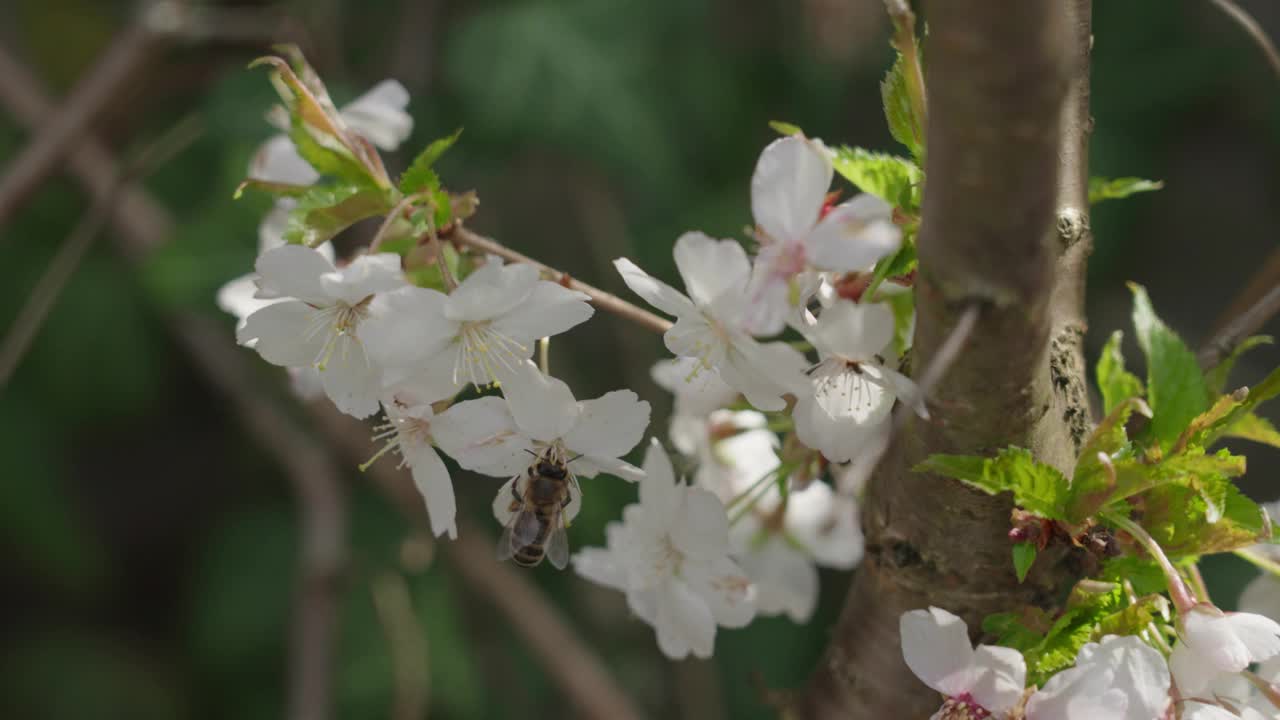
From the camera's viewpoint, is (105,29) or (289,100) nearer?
(289,100)

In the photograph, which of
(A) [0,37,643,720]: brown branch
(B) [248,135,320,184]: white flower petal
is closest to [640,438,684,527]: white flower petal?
(B) [248,135,320,184]: white flower petal

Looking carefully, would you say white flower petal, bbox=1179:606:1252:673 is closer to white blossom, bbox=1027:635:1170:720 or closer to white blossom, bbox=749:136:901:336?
white blossom, bbox=1027:635:1170:720

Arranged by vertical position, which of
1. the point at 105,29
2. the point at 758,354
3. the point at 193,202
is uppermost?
the point at 105,29

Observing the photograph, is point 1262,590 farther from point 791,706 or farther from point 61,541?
point 61,541

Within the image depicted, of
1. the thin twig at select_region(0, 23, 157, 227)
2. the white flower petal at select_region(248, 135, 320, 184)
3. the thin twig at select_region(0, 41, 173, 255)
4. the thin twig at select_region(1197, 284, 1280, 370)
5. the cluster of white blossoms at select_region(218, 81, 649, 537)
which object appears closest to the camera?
the cluster of white blossoms at select_region(218, 81, 649, 537)

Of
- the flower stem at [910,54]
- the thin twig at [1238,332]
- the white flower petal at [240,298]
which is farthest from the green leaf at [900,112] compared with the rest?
the white flower petal at [240,298]

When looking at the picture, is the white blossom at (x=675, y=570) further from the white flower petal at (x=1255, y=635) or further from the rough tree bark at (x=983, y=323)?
the white flower petal at (x=1255, y=635)

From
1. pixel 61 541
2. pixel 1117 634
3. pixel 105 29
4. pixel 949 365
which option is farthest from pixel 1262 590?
pixel 105 29
